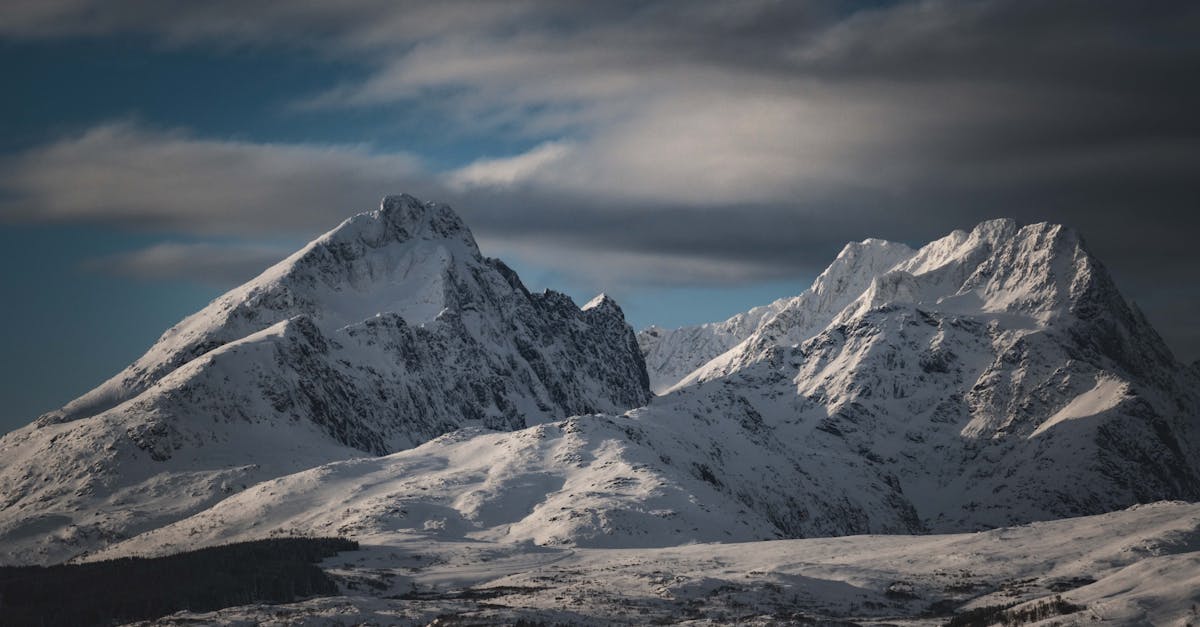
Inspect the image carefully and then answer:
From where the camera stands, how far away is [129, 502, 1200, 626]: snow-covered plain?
247ft

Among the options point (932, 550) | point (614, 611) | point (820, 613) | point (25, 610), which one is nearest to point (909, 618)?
point (820, 613)

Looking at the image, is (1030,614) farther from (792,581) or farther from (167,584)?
(167,584)

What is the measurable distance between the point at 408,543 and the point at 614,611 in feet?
277

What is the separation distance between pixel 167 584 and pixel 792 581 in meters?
59.7

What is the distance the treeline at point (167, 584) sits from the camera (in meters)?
97.2

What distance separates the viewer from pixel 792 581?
334ft

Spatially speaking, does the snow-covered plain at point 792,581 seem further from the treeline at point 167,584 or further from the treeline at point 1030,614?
the treeline at point 167,584

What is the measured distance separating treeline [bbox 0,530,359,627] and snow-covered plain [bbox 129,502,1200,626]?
5113 millimetres

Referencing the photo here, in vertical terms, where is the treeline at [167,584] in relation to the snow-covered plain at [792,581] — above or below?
above

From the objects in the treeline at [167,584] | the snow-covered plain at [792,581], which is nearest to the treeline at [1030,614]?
the snow-covered plain at [792,581]

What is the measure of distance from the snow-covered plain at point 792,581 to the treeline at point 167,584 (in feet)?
16.8

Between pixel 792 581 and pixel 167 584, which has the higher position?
pixel 167 584

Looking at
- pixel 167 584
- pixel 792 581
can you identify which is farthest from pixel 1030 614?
pixel 167 584

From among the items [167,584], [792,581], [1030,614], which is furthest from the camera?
[167,584]
